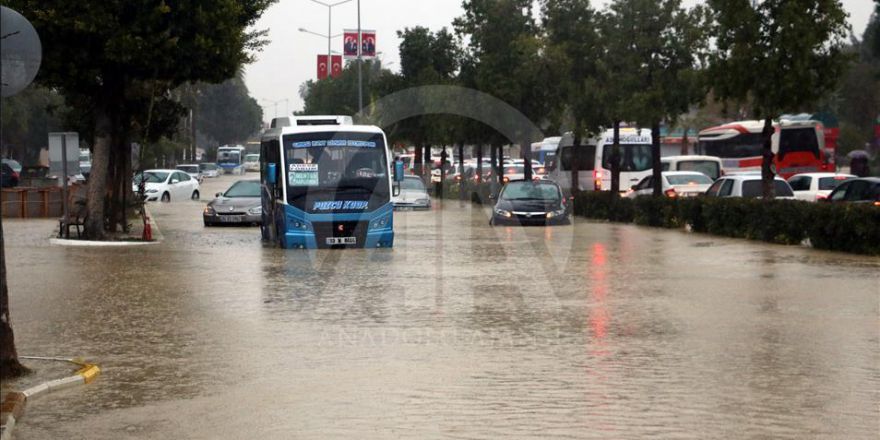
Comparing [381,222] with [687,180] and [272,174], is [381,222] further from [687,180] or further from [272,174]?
[687,180]

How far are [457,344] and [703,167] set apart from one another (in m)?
41.9

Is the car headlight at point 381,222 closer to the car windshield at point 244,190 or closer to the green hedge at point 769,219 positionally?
the green hedge at point 769,219

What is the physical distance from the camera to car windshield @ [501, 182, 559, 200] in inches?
1515

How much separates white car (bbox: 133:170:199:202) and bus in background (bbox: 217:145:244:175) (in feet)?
231

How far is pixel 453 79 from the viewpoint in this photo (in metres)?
64.1

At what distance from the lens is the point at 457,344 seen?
12.9 metres

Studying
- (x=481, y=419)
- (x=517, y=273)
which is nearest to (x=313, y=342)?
(x=481, y=419)

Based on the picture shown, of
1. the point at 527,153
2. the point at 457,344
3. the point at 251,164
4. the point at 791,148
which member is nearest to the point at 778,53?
the point at 457,344

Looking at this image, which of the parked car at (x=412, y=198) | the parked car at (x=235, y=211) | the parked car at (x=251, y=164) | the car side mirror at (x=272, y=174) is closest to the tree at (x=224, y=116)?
the parked car at (x=251, y=164)

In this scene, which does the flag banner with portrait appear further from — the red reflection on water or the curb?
the curb

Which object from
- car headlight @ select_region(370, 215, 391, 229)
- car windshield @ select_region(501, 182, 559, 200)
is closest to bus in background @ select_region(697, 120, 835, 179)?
car windshield @ select_region(501, 182, 559, 200)

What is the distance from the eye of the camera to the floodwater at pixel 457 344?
29.7 feet

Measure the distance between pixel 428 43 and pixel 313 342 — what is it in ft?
203

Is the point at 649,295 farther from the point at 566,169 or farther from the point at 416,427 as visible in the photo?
the point at 566,169
